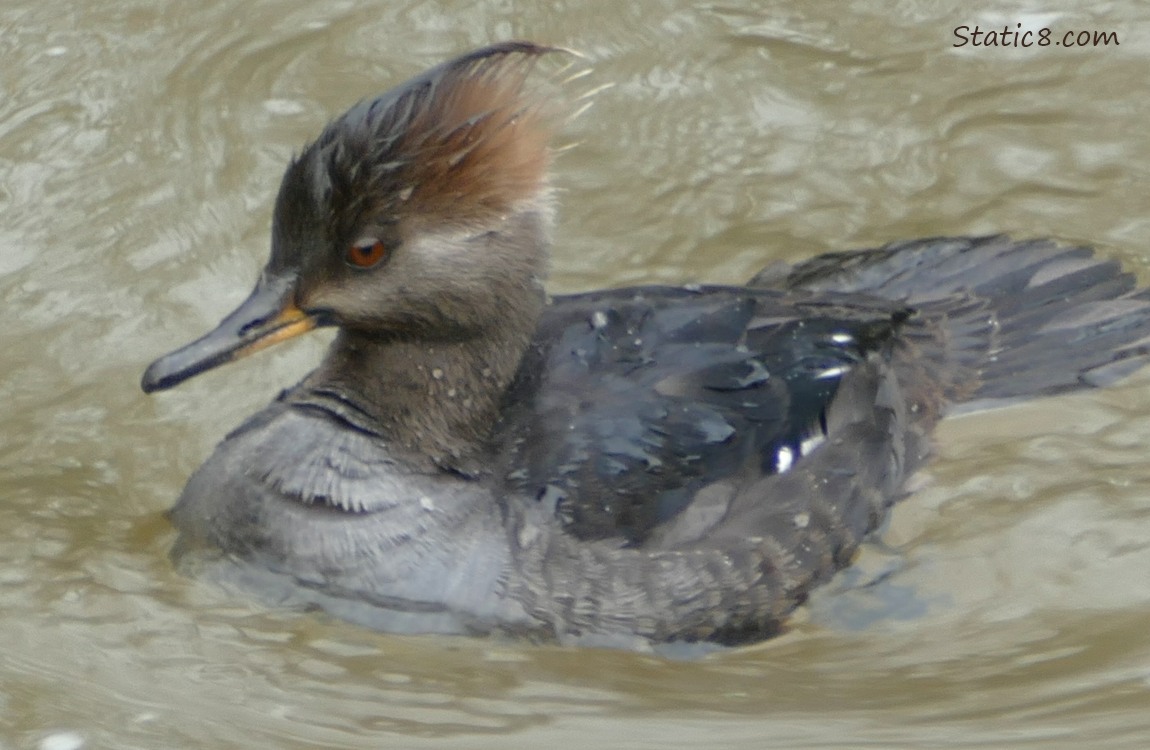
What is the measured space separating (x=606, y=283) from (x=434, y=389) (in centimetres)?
147

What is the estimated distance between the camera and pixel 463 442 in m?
4.56

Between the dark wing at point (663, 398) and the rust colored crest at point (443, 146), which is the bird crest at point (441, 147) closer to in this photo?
the rust colored crest at point (443, 146)

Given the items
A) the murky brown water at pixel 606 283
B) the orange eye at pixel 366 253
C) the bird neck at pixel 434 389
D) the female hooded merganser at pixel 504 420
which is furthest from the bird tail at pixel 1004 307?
the orange eye at pixel 366 253

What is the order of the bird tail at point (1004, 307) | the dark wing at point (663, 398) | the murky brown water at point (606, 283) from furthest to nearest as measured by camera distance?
the bird tail at point (1004, 307)
the dark wing at point (663, 398)
the murky brown water at point (606, 283)

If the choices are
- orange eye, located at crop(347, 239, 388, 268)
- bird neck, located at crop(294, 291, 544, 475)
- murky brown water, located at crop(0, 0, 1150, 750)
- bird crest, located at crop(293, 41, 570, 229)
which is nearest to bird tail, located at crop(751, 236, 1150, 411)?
murky brown water, located at crop(0, 0, 1150, 750)

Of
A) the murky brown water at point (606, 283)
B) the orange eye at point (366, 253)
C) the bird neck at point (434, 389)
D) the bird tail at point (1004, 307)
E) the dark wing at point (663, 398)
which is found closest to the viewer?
the murky brown water at point (606, 283)

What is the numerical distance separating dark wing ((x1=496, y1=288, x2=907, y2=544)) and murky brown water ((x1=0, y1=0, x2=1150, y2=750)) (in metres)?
0.43

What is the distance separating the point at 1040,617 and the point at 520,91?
193 centimetres

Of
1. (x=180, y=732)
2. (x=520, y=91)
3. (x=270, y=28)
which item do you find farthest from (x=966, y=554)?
(x=270, y=28)

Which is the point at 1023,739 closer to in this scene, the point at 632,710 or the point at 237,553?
Answer: the point at 632,710

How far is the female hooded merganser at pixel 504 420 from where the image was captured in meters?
4.30

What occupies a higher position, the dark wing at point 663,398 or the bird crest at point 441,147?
the bird crest at point 441,147

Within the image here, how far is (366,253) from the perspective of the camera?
4.32 m

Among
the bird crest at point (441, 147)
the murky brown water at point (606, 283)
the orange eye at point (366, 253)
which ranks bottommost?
the murky brown water at point (606, 283)
